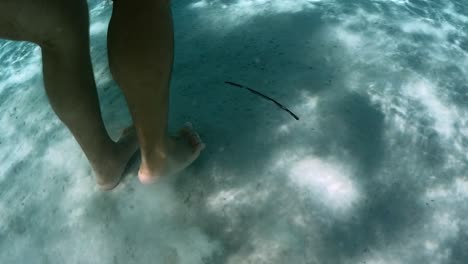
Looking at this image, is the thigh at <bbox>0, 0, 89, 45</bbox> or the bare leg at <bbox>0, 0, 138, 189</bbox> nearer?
the thigh at <bbox>0, 0, 89, 45</bbox>

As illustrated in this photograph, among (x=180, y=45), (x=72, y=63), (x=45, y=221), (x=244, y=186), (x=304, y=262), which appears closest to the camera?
(x=72, y=63)

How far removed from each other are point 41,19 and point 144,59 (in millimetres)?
513

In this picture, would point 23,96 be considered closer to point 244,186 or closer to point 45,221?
point 45,221

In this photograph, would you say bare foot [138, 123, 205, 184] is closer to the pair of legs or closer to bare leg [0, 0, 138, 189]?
the pair of legs

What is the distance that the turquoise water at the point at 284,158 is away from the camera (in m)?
2.41

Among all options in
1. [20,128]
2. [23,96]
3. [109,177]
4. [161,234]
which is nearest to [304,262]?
[161,234]

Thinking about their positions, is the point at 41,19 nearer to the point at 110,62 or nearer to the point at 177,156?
the point at 110,62

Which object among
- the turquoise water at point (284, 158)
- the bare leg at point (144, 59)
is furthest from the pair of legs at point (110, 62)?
the turquoise water at point (284, 158)

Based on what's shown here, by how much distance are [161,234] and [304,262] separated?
102cm

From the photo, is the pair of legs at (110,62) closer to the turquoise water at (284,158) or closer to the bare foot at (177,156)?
the bare foot at (177,156)

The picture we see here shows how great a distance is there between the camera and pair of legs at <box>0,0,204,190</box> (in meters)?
1.67

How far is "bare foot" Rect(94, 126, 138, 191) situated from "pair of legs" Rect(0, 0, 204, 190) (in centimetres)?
2

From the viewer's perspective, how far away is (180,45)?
396cm

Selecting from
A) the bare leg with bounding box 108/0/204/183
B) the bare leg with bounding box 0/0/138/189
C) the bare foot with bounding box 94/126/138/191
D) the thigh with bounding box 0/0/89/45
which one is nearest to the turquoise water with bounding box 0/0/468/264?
the bare foot with bounding box 94/126/138/191
